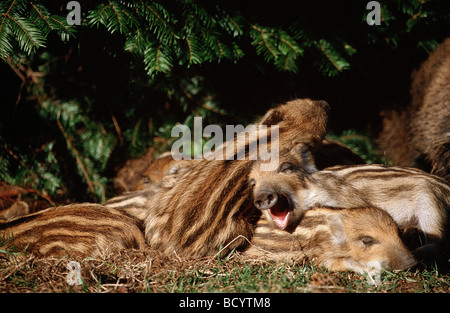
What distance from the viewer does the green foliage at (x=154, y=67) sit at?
122 inches

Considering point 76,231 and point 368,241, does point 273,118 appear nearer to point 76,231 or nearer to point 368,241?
point 368,241

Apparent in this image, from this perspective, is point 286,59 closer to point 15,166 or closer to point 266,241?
point 266,241

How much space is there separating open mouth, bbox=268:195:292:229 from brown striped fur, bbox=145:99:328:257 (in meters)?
0.19

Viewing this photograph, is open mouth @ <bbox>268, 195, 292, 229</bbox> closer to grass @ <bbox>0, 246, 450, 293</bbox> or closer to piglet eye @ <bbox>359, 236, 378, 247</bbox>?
grass @ <bbox>0, 246, 450, 293</bbox>

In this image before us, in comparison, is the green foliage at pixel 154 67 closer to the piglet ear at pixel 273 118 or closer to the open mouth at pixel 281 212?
the piglet ear at pixel 273 118

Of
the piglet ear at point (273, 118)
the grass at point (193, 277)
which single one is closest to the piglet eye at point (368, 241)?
the grass at point (193, 277)

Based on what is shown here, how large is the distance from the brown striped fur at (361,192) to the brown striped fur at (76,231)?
0.94 metres

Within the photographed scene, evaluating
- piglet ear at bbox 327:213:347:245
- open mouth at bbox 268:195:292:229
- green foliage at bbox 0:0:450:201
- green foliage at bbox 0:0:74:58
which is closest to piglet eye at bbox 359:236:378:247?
piglet ear at bbox 327:213:347:245

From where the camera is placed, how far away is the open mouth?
287 centimetres

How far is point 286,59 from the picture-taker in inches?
133

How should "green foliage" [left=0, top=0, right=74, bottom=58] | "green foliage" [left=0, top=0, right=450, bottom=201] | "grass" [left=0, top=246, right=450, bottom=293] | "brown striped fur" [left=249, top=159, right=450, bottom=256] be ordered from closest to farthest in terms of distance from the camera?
1. "grass" [left=0, top=246, right=450, bottom=293]
2. "green foliage" [left=0, top=0, right=74, bottom=58]
3. "brown striped fur" [left=249, top=159, right=450, bottom=256]
4. "green foliage" [left=0, top=0, right=450, bottom=201]

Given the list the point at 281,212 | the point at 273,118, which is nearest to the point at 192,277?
the point at 281,212

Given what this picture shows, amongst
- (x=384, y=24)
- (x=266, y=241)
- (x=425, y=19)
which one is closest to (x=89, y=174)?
(x=266, y=241)

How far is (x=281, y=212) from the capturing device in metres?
2.97
